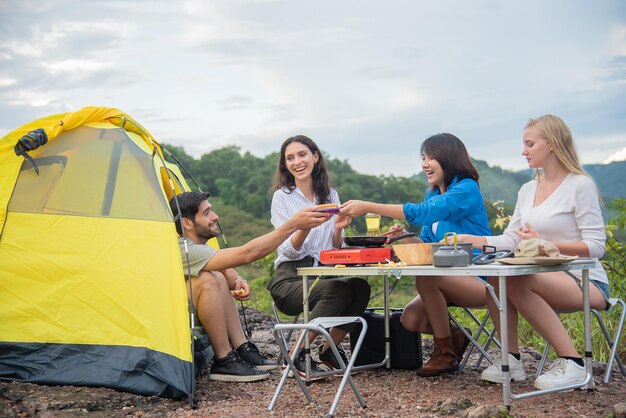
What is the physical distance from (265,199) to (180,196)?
13003 mm

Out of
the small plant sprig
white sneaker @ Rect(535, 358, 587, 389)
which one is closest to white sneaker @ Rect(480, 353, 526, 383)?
white sneaker @ Rect(535, 358, 587, 389)

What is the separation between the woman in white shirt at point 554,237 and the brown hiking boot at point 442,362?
416 millimetres

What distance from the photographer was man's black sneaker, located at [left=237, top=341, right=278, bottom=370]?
5336 mm

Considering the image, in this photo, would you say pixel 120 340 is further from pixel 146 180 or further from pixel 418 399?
pixel 418 399

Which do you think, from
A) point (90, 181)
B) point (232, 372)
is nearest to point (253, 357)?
point (232, 372)

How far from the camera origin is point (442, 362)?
16.4 feet

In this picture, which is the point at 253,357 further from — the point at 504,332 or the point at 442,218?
the point at 504,332

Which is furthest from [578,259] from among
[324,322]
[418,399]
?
[324,322]

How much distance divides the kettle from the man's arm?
31.8 inches

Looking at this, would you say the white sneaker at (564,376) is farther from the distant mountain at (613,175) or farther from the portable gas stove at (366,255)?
the distant mountain at (613,175)

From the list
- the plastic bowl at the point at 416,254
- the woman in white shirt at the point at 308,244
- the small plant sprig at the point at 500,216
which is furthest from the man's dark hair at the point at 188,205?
the small plant sprig at the point at 500,216

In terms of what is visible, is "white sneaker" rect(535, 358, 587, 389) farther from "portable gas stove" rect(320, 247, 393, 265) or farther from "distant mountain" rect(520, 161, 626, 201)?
"distant mountain" rect(520, 161, 626, 201)

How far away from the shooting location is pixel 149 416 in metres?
4.27

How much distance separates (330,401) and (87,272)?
1687 millimetres
